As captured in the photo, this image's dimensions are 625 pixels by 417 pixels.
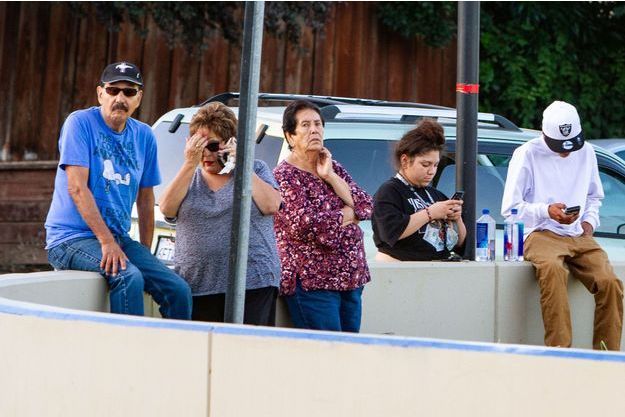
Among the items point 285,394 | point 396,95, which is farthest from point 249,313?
point 396,95

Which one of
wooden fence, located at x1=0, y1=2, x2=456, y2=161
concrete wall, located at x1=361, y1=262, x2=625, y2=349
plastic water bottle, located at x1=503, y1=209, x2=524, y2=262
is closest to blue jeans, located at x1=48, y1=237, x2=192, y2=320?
concrete wall, located at x1=361, y1=262, x2=625, y2=349

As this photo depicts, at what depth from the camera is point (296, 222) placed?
6.79 metres

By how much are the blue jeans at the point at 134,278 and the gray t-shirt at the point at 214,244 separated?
0.67 feet

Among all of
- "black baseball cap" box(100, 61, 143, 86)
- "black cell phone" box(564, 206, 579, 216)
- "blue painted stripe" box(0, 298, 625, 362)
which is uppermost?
"black baseball cap" box(100, 61, 143, 86)

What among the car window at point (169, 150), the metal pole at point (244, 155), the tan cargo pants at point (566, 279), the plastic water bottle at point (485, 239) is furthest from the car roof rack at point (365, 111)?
the metal pole at point (244, 155)

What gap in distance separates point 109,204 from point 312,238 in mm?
1056

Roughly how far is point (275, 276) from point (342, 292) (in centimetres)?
46

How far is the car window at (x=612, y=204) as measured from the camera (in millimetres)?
9461

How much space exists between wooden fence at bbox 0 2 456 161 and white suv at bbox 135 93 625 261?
610 centimetres

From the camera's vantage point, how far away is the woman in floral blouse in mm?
6781

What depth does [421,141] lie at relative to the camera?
24.8ft

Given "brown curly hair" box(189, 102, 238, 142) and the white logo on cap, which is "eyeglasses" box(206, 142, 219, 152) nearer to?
"brown curly hair" box(189, 102, 238, 142)

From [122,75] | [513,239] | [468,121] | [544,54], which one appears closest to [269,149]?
[468,121]

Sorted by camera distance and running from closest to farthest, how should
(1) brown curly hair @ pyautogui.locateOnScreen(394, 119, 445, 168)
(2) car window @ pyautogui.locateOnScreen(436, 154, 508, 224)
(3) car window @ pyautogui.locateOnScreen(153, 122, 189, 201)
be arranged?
(1) brown curly hair @ pyautogui.locateOnScreen(394, 119, 445, 168) → (3) car window @ pyautogui.locateOnScreen(153, 122, 189, 201) → (2) car window @ pyautogui.locateOnScreen(436, 154, 508, 224)
